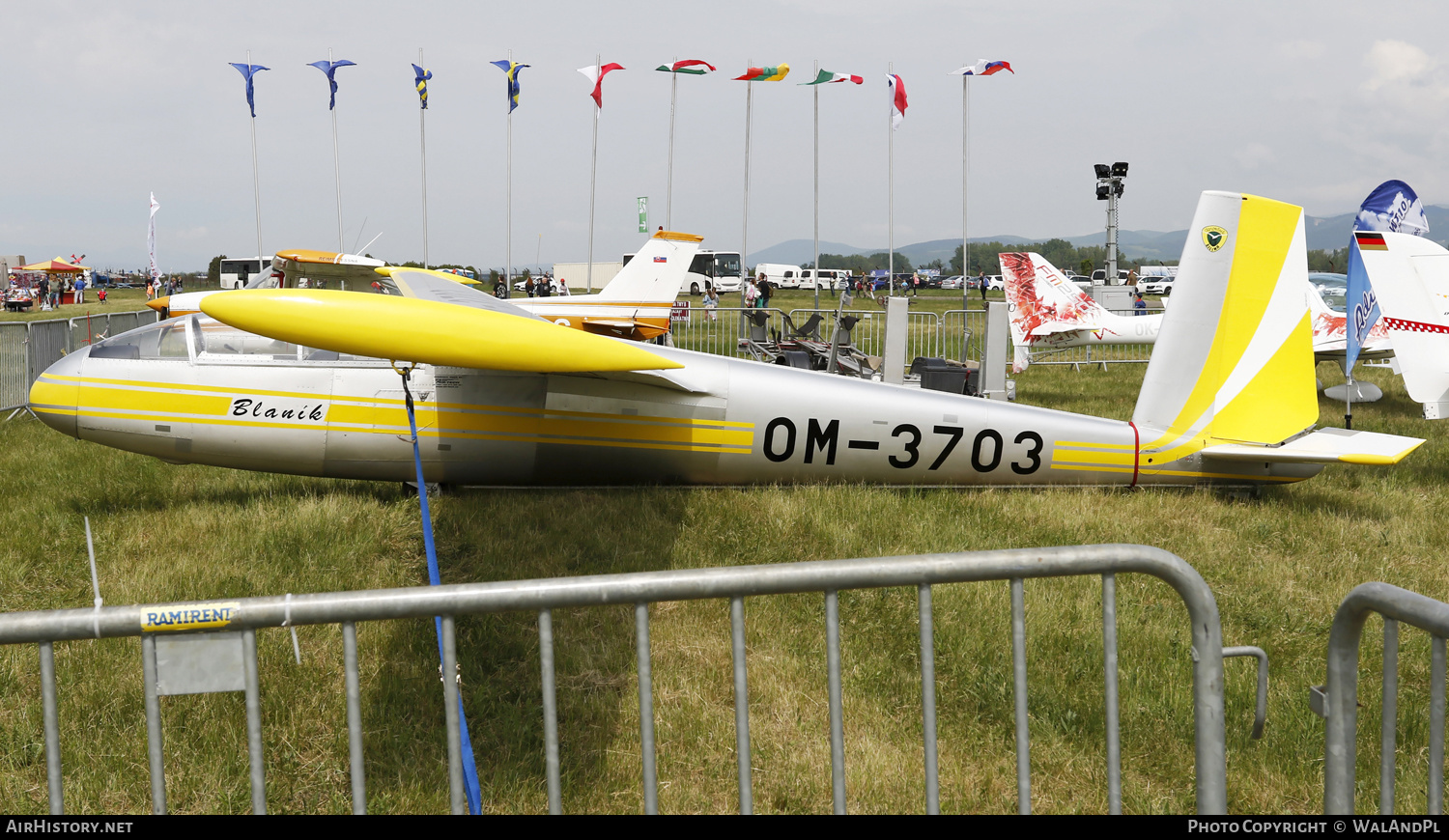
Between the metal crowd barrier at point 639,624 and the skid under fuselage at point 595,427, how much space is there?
535 centimetres

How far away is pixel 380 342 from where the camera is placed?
4.81 m

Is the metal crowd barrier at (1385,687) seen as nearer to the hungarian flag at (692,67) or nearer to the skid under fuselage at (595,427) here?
the skid under fuselage at (595,427)

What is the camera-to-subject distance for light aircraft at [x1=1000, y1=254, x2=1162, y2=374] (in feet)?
53.8

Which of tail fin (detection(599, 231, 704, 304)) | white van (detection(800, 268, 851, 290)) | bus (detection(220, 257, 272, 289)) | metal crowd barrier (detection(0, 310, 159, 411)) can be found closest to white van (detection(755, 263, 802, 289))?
white van (detection(800, 268, 851, 290))

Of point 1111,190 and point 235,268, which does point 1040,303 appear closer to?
point 1111,190

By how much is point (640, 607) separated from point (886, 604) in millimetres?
3587

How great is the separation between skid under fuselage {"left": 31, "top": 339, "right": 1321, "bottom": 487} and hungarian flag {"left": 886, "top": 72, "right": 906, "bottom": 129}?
970 inches

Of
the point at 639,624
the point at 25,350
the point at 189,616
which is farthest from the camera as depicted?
the point at 25,350

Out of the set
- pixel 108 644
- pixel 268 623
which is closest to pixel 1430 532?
pixel 268 623

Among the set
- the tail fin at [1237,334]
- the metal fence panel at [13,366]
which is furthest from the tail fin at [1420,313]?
the metal fence panel at [13,366]

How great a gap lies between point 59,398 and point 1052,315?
588 inches

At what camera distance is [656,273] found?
63.4 ft

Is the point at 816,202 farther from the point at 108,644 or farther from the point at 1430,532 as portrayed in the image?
the point at 108,644

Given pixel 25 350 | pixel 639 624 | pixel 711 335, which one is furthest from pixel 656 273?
pixel 639 624
